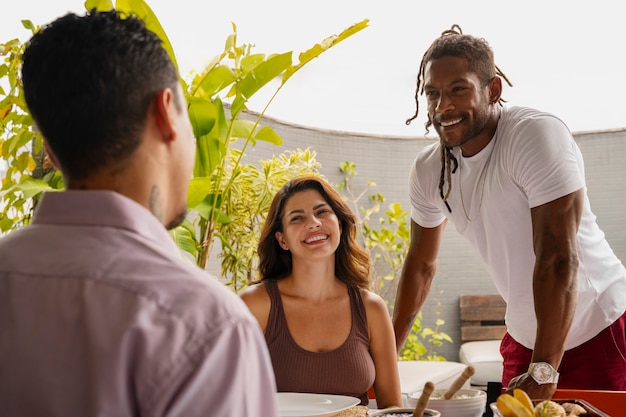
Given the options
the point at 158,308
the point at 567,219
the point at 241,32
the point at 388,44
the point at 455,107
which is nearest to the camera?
the point at 158,308

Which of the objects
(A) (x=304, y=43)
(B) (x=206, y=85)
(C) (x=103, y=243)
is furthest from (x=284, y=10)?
(C) (x=103, y=243)

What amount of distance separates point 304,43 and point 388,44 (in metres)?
0.60

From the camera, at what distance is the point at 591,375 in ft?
6.57

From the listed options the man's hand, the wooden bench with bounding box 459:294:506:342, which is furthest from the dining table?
the wooden bench with bounding box 459:294:506:342

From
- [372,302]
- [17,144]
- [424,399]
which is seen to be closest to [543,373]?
[424,399]

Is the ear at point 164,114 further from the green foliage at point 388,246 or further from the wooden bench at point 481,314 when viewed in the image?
→ the wooden bench at point 481,314

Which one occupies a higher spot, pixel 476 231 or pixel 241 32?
pixel 241 32

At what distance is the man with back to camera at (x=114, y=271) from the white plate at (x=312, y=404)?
820mm

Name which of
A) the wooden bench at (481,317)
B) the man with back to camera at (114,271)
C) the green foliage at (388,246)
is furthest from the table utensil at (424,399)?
the wooden bench at (481,317)

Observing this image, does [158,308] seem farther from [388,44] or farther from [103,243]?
[388,44]

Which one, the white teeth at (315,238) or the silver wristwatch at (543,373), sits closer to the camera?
the silver wristwatch at (543,373)

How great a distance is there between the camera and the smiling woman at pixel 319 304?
2098 millimetres

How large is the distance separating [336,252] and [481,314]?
8.82 feet

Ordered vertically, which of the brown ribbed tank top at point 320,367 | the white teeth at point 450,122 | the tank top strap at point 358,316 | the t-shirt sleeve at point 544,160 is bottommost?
the brown ribbed tank top at point 320,367
